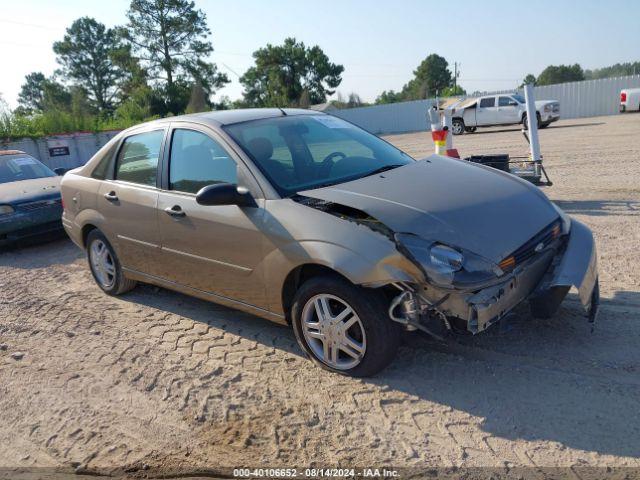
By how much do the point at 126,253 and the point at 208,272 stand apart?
1241 mm

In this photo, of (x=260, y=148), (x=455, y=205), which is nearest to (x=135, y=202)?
(x=260, y=148)

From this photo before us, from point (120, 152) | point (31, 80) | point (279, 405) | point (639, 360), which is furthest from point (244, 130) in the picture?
point (31, 80)

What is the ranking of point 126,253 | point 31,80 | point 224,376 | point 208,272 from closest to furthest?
point 224,376, point 208,272, point 126,253, point 31,80

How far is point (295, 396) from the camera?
3.32m

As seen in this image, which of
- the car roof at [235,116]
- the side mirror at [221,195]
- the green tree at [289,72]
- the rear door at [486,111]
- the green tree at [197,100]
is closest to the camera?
the side mirror at [221,195]

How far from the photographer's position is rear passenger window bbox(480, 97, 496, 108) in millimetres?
25200

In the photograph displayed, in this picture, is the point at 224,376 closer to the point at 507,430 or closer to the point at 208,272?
the point at 208,272

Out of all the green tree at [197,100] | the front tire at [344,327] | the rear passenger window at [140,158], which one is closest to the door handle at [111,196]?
the rear passenger window at [140,158]

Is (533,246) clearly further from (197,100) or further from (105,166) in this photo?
(197,100)

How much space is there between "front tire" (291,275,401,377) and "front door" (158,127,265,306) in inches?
16.8

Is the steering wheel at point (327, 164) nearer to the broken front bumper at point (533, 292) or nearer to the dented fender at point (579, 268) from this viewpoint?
the broken front bumper at point (533, 292)

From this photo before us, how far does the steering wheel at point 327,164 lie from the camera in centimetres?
397

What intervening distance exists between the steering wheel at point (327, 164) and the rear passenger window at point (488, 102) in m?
23.1

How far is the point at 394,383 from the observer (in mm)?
3352
